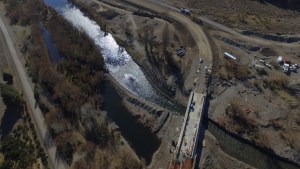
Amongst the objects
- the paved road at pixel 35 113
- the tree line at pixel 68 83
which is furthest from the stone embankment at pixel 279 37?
the paved road at pixel 35 113

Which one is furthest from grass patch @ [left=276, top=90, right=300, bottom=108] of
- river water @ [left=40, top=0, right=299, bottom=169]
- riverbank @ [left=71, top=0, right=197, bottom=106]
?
riverbank @ [left=71, top=0, right=197, bottom=106]

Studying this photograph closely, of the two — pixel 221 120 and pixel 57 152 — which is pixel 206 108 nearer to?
pixel 221 120

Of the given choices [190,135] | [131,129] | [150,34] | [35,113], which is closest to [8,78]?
[35,113]

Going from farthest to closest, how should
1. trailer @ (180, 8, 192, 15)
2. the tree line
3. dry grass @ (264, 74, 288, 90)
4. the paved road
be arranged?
1. trailer @ (180, 8, 192, 15)
2. dry grass @ (264, 74, 288, 90)
3. the tree line
4. the paved road

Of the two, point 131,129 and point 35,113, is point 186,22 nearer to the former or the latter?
point 131,129

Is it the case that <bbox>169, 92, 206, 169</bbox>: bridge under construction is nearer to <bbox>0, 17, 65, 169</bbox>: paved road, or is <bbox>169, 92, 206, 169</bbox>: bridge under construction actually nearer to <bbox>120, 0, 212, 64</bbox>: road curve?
<bbox>120, 0, 212, 64</bbox>: road curve

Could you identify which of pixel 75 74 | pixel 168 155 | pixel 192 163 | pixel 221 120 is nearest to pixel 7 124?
pixel 75 74

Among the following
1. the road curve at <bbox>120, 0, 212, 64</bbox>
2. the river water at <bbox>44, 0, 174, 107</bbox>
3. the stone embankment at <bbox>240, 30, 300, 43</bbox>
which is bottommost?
the river water at <bbox>44, 0, 174, 107</bbox>
